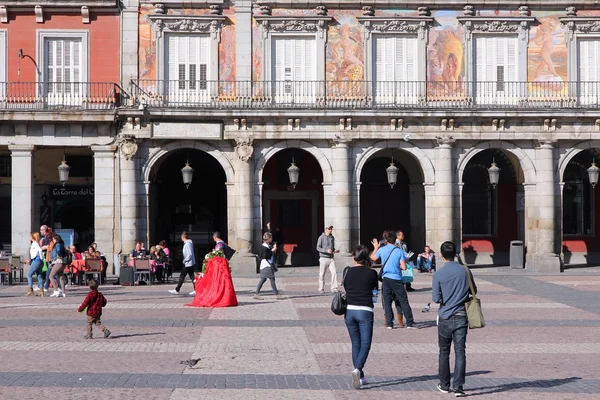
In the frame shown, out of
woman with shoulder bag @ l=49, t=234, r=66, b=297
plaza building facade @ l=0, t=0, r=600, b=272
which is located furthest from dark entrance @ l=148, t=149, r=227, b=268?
woman with shoulder bag @ l=49, t=234, r=66, b=297

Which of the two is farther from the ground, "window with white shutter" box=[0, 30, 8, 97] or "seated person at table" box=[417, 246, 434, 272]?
"window with white shutter" box=[0, 30, 8, 97]

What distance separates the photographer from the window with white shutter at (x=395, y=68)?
34469mm

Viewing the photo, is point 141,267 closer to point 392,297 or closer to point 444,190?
point 444,190

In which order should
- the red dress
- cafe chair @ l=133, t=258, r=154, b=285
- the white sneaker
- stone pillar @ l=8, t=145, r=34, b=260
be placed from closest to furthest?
the white sneaker, the red dress, cafe chair @ l=133, t=258, r=154, b=285, stone pillar @ l=8, t=145, r=34, b=260

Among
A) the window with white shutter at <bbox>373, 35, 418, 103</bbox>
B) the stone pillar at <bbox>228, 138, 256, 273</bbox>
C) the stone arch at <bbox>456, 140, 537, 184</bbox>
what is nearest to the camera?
the stone pillar at <bbox>228, 138, 256, 273</bbox>

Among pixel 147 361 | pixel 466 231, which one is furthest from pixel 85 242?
pixel 147 361

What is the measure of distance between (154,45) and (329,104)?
623cm

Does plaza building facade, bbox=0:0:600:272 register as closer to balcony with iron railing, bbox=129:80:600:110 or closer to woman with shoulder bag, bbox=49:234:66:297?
balcony with iron railing, bbox=129:80:600:110

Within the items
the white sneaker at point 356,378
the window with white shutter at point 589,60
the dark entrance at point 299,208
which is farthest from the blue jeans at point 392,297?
the dark entrance at point 299,208

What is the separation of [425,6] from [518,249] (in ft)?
29.4

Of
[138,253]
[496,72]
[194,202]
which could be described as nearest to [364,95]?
[496,72]

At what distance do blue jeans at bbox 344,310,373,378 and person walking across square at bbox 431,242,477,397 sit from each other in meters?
0.86

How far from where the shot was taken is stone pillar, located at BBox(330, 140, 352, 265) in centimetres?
3409

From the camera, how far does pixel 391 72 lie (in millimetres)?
34531
